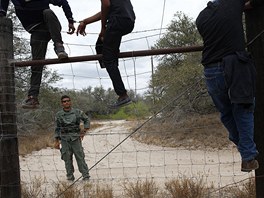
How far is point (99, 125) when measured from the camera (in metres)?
26.7

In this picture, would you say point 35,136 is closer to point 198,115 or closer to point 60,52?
point 198,115

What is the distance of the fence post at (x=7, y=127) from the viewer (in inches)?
141

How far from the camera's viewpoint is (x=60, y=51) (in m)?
3.80

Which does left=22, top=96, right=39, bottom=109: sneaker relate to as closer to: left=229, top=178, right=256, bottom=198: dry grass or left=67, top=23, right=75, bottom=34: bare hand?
left=67, top=23, right=75, bottom=34: bare hand

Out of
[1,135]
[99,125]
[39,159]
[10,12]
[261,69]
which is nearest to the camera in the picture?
[261,69]

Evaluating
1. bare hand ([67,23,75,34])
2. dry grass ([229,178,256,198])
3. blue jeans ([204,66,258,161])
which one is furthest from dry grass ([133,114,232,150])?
blue jeans ([204,66,258,161])

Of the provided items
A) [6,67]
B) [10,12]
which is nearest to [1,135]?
[6,67]

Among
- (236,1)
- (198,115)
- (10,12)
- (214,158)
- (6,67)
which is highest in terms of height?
(10,12)

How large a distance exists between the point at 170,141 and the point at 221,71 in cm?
1361

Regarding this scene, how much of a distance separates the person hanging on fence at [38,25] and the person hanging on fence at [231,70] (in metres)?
1.58

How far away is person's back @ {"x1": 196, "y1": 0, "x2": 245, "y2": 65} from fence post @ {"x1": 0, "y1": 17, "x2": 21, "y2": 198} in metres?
1.90

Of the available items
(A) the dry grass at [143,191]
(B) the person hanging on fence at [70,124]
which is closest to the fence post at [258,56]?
(A) the dry grass at [143,191]

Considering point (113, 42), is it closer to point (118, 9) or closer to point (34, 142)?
point (118, 9)

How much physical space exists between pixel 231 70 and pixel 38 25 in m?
2.34
